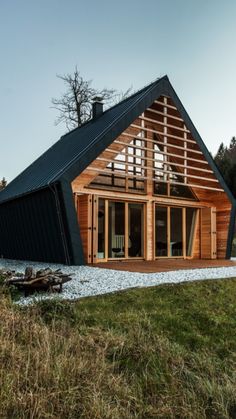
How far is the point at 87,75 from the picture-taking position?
2153 centimetres

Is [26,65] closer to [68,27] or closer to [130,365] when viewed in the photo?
[68,27]

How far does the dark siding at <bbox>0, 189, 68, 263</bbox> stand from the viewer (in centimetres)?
924

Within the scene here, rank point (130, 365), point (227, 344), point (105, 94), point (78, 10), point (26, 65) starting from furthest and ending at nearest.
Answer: point (105, 94) → point (26, 65) → point (78, 10) → point (227, 344) → point (130, 365)

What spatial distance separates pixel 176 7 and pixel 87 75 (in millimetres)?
12139

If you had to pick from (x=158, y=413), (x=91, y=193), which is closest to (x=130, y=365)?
(x=158, y=413)

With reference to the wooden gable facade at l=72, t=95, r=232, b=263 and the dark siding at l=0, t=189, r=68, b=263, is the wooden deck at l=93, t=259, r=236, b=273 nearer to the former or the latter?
the wooden gable facade at l=72, t=95, r=232, b=263

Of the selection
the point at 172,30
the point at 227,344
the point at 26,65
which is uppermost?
the point at 172,30

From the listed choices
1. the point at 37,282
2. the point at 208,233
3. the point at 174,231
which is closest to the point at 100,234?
the point at 174,231

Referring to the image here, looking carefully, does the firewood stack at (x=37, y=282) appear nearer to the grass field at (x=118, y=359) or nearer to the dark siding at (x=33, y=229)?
the grass field at (x=118, y=359)

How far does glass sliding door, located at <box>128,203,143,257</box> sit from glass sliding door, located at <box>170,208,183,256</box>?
1390 millimetres

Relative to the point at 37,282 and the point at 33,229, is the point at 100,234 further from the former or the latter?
the point at 37,282

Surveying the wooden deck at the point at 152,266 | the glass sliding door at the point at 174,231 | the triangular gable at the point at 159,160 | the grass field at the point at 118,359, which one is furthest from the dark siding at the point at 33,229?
the grass field at the point at 118,359

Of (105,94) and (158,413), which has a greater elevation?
(105,94)

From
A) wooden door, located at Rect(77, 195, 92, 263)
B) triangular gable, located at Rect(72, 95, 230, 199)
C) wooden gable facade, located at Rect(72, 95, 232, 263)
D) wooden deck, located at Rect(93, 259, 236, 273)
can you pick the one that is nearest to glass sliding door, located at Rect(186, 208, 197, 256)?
wooden gable facade, located at Rect(72, 95, 232, 263)
